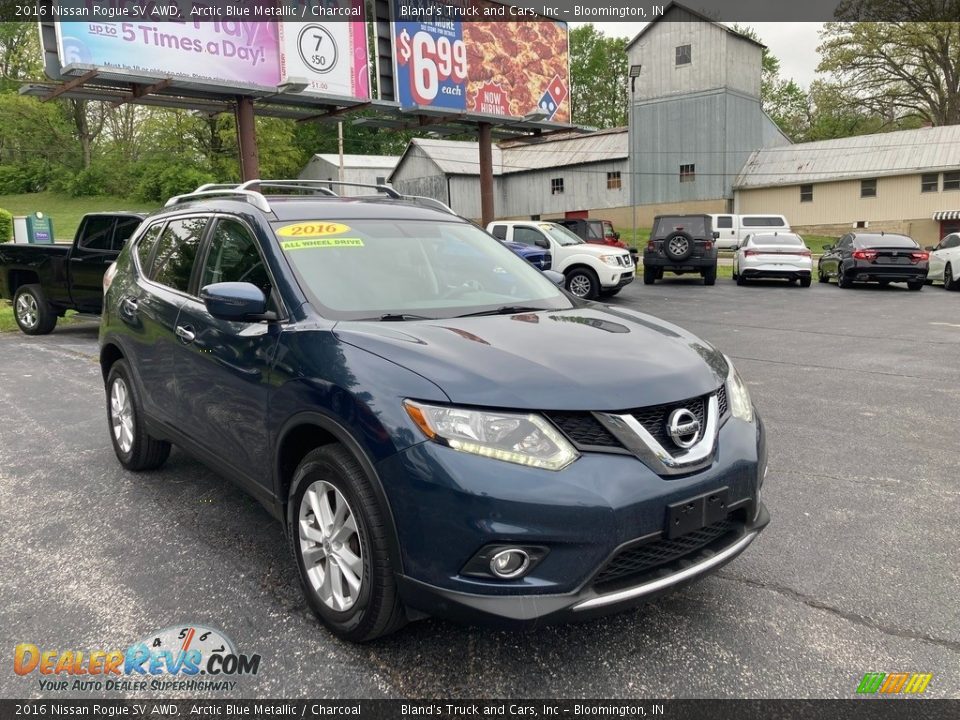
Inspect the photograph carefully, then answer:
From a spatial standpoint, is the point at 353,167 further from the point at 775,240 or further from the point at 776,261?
the point at 776,261

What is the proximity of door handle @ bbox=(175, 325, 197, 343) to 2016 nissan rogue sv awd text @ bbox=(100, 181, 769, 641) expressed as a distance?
16 mm

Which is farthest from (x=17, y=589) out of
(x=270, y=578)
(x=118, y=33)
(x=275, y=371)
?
(x=118, y=33)

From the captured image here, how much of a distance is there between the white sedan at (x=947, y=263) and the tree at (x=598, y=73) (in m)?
52.9

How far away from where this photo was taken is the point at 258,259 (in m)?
3.40

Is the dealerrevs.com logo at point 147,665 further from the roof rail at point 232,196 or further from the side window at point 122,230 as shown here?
the side window at point 122,230

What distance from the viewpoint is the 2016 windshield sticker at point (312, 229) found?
3.43 metres

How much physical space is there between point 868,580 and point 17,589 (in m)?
3.88

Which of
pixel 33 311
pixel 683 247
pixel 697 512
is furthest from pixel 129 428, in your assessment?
pixel 683 247

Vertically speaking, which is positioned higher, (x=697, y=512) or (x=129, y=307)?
(x=129, y=307)

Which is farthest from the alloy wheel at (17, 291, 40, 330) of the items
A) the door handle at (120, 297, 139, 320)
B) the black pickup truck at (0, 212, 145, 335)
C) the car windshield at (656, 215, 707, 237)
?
the car windshield at (656, 215, 707, 237)

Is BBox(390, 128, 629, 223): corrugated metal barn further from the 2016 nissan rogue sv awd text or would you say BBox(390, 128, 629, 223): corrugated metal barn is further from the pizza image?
the 2016 nissan rogue sv awd text

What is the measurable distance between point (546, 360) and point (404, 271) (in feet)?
3.91

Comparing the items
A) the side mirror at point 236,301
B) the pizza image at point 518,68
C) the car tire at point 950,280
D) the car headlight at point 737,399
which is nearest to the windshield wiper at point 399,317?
the side mirror at point 236,301

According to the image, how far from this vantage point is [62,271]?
10.8 m
